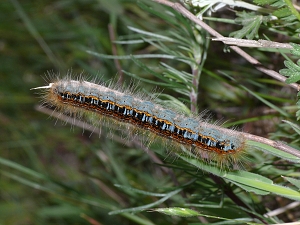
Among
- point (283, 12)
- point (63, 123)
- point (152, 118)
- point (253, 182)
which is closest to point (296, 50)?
point (283, 12)

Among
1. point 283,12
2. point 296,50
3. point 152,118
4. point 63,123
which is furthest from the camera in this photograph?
point 63,123

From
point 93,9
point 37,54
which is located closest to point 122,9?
point 93,9

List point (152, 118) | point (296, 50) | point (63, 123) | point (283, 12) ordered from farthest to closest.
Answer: point (63, 123)
point (152, 118)
point (283, 12)
point (296, 50)

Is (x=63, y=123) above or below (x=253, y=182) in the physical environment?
below

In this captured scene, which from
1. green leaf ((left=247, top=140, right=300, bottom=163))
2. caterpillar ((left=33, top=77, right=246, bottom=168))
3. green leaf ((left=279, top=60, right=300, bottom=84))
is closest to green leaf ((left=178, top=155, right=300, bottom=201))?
caterpillar ((left=33, top=77, right=246, bottom=168))

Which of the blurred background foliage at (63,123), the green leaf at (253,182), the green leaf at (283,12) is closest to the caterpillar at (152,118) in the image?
the green leaf at (253,182)

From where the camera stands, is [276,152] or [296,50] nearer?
[296,50]

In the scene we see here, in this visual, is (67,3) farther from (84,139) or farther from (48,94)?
(48,94)

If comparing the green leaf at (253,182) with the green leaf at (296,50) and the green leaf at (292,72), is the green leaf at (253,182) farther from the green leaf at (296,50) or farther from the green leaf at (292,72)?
the green leaf at (296,50)

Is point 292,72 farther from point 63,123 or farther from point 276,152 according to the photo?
point 63,123
